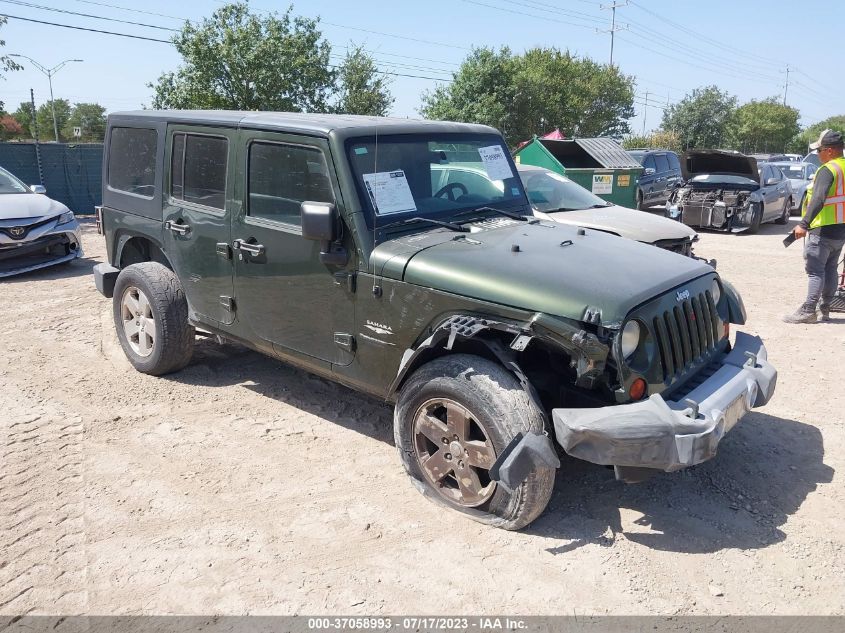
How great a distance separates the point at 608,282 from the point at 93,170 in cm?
1726

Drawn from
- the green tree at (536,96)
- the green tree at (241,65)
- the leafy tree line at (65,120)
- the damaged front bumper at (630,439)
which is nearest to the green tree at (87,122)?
Answer: the leafy tree line at (65,120)

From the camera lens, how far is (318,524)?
3.53 metres

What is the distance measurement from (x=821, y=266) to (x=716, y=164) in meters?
9.16

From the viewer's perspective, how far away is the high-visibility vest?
6.91 metres

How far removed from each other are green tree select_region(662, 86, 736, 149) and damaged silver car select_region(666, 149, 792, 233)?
38.7 metres

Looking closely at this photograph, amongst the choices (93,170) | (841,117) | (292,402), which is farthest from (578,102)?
(841,117)

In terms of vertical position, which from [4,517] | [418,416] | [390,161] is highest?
[390,161]

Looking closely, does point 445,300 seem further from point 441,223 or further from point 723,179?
point 723,179

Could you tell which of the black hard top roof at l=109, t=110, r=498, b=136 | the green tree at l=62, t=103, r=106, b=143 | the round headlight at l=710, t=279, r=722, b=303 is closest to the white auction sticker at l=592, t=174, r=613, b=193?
the black hard top roof at l=109, t=110, r=498, b=136

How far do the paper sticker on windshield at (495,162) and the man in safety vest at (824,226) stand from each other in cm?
392

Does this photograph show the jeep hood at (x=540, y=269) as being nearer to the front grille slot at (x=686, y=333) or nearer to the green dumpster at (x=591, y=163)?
the front grille slot at (x=686, y=333)

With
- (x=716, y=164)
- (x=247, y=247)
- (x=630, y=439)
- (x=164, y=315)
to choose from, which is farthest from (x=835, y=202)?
(x=716, y=164)

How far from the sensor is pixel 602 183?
14.0m

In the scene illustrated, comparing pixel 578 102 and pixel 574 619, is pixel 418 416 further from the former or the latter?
pixel 578 102
